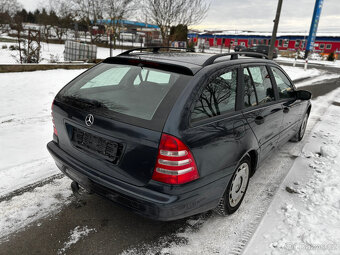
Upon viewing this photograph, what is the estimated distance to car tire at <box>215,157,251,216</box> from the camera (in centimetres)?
270

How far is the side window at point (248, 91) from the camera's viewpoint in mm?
2828

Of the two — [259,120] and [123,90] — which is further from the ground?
[123,90]

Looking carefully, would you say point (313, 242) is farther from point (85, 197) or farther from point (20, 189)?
point (20, 189)

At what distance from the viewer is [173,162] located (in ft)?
6.57

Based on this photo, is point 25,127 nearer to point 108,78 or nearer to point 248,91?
point 108,78

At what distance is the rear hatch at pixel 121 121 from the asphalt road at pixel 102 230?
0.68m

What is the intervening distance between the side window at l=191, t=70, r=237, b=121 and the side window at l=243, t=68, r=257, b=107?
20 centimetres

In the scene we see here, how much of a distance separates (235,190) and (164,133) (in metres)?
1.31

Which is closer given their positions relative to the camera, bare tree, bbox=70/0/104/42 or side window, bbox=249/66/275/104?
side window, bbox=249/66/275/104

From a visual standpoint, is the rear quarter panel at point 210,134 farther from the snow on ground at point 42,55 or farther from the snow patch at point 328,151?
the snow on ground at point 42,55

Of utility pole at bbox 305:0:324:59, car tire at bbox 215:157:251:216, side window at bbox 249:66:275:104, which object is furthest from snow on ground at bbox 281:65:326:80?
utility pole at bbox 305:0:324:59

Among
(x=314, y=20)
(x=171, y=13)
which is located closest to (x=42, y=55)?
(x=171, y=13)

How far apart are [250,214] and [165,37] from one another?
15.5 meters

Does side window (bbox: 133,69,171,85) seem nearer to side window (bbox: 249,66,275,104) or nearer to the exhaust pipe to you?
side window (bbox: 249,66,275,104)
